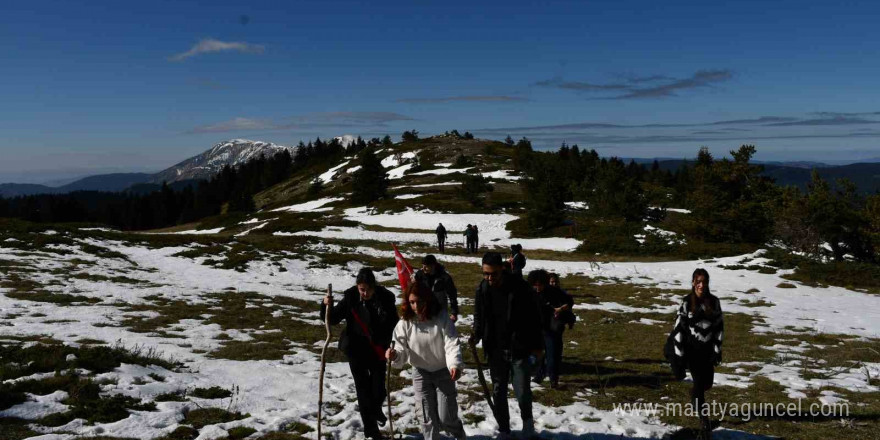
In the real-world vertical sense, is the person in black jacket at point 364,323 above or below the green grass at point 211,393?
above

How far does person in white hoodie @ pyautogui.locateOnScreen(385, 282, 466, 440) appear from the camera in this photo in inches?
230

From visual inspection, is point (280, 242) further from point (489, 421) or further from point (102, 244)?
point (489, 421)

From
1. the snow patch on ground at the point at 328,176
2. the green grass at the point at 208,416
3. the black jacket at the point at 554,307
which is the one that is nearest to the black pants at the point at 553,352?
the black jacket at the point at 554,307

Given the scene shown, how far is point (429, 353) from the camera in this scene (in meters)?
5.89

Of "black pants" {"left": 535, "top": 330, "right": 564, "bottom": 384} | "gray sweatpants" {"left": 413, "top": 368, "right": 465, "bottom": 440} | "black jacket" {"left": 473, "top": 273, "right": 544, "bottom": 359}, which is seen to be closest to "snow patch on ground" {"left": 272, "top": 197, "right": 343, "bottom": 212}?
"black pants" {"left": 535, "top": 330, "right": 564, "bottom": 384}

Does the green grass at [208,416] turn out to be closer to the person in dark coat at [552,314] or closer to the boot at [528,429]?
the boot at [528,429]

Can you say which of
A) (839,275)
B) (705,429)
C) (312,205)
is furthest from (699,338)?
(312,205)

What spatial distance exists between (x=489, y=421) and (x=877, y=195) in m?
54.7

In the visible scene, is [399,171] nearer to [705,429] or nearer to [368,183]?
[368,183]

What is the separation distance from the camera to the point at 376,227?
48562mm

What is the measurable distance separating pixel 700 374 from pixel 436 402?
166 inches

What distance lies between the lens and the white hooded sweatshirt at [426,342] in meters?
5.85

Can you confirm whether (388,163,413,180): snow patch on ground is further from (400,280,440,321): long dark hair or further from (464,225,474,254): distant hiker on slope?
(400,280,440,321): long dark hair

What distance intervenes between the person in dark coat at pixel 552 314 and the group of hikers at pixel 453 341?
2371 mm
